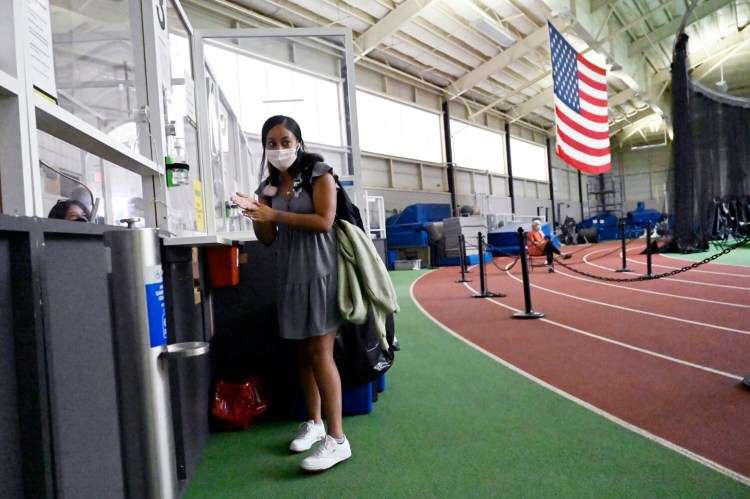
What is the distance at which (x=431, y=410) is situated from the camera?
2.83 metres

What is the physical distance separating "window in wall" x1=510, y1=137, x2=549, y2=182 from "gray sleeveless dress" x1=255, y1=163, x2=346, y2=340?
2378 cm

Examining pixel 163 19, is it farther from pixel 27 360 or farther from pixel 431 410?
pixel 431 410

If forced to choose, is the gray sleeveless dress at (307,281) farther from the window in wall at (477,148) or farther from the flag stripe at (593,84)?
the window in wall at (477,148)

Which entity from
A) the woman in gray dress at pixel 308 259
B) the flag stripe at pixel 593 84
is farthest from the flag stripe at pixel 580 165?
the woman in gray dress at pixel 308 259

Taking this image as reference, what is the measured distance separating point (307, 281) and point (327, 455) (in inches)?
32.1

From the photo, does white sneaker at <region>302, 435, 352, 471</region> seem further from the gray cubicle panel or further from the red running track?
the red running track

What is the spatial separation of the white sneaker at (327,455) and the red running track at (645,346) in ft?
5.11

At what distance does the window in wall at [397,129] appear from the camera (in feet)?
52.2

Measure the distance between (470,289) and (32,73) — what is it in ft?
25.7

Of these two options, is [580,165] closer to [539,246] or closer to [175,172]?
[539,246]

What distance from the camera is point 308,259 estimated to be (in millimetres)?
2098

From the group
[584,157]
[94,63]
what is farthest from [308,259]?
[584,157]

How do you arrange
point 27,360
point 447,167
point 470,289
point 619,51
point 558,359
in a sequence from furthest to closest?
point 447,167
point 619,51
point 470,289
point 558,359
point 27,360

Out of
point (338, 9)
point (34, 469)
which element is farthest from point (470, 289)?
point (338, 9)
